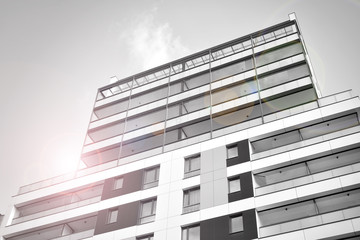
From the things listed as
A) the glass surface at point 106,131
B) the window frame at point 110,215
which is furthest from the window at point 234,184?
the glass surface at point 106,131

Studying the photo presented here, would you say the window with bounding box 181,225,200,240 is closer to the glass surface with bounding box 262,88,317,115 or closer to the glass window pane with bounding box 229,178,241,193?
the glass window pane with bounding box 229,178,241,193

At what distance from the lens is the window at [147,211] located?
3672 centimetres

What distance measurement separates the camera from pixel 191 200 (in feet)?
120

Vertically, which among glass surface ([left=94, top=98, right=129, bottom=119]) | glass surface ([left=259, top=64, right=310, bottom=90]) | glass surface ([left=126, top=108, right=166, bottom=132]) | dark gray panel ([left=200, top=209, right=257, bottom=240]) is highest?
glass surface ([left=94, top=98, right=129, bottom=119])

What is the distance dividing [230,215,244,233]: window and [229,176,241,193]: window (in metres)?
2.66

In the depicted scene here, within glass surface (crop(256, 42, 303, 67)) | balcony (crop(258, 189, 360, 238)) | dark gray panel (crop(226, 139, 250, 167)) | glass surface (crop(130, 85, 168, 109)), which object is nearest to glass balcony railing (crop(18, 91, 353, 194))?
dark gray panel (crop(226, 139, 250, 167))

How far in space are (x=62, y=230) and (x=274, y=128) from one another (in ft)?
73.7

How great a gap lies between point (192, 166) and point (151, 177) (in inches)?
166

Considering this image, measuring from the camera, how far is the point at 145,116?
51.5 metres

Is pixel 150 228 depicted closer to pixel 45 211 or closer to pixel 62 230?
pixel 62 230

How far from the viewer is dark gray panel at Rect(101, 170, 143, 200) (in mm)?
40297

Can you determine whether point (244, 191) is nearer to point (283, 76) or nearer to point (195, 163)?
point (195, 163)

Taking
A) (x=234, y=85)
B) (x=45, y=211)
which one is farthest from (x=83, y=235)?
(x=234, y=85)

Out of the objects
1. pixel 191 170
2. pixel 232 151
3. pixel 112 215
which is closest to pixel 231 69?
pixel 232 151
